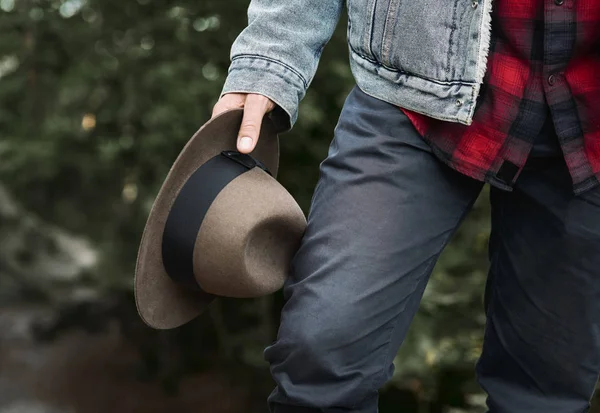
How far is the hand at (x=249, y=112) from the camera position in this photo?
1939 millimetres

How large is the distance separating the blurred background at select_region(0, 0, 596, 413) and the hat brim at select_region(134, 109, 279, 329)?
1348mm

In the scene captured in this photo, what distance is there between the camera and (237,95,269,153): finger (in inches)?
76.4

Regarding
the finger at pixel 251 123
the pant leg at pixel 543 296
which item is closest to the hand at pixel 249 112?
the finger at pixel 251 123

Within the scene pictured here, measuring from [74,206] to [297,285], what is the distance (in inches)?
101

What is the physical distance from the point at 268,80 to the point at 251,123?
0.10 m

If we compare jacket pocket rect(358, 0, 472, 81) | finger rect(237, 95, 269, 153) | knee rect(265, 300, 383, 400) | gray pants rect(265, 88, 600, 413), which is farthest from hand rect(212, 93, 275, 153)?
knee rect(265, 300, 383, 400)

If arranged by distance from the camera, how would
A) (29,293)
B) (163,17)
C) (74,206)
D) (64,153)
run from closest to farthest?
(163,17)
(64,153)
(74,206)
(29,293)

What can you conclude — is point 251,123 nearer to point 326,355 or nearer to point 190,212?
point 190,212

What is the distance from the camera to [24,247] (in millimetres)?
4566

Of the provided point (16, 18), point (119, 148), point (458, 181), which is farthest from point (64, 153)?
point (458, 181)

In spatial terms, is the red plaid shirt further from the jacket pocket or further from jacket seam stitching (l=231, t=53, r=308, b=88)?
jacket seam stitching (l=231, t=53, r=308, b=88)

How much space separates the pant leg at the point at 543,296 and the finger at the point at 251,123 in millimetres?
544

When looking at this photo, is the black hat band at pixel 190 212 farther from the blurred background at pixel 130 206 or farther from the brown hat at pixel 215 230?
the blurred background at pixel 130 206

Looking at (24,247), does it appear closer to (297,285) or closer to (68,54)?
(68,54)
